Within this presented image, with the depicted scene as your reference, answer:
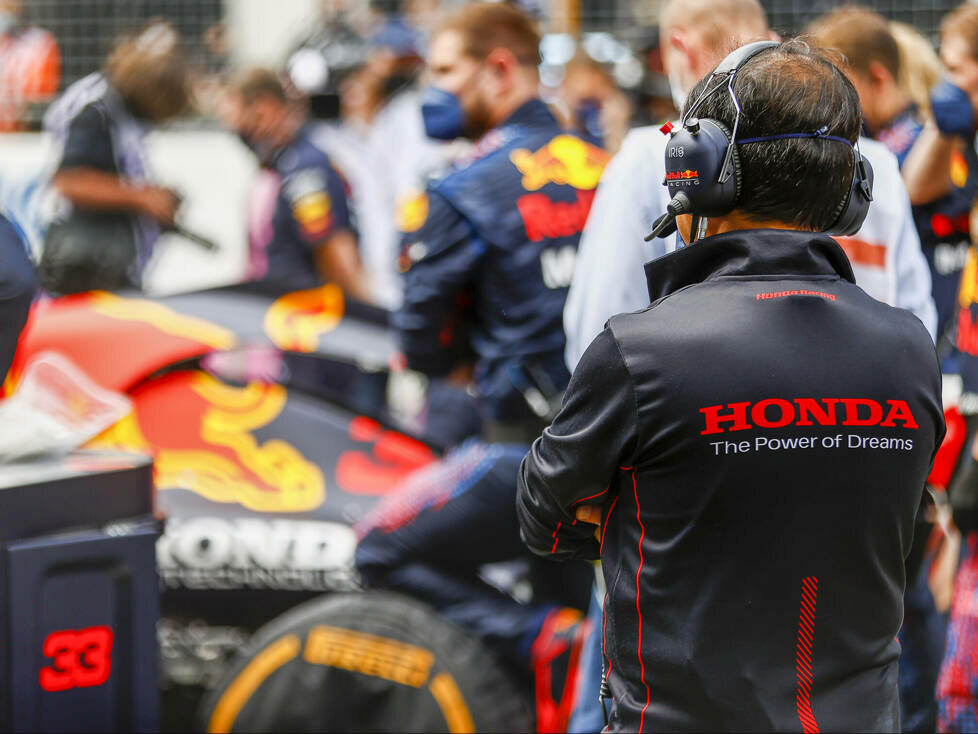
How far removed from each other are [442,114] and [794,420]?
1983mm

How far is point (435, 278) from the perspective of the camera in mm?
3211

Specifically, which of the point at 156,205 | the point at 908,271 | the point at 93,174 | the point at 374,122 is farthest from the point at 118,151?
the point at 908,271

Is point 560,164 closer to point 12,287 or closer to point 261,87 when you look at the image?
point 12,287

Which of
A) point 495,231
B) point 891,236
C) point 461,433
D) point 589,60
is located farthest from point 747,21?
point 589,60

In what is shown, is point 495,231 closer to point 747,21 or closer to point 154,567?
point 747,21

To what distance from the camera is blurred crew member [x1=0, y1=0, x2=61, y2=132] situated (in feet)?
32.7

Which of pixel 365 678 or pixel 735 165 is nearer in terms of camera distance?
pixel 735 165

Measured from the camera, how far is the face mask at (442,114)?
11.4ft

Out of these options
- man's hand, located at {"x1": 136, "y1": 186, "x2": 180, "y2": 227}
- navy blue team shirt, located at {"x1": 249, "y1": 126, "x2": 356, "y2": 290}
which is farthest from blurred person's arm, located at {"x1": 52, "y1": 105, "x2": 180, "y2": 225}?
navy blue team shirt, located at {"x1": 249, "y1": 126, "x2": 356, "y2": 290}

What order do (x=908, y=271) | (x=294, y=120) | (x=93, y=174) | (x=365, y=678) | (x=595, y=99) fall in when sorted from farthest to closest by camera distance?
1. (x=595, y=99)
2. (x=294, y=120)
3. (x=93, y=174)
4. (x=365, y=678)
5. (x=908, y=271)

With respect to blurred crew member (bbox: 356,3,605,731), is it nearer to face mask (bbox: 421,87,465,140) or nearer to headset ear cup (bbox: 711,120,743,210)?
face mask (bbox: 421,87,465,140)

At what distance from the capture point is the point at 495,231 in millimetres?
3168

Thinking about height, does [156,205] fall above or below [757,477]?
below

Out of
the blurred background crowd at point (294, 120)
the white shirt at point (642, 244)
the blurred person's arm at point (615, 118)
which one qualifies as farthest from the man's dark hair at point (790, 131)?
the blurred person's arm at point (615, 118)
